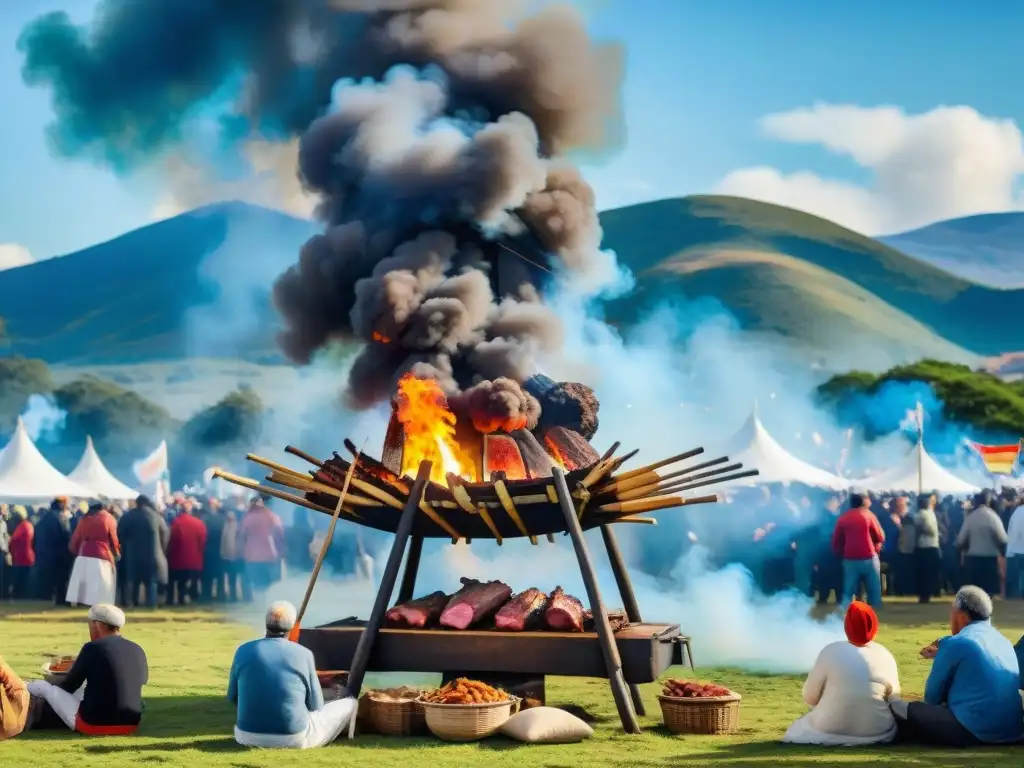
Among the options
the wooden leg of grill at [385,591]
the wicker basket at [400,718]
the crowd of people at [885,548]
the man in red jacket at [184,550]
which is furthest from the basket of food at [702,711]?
the man in red jacket at [184,550]

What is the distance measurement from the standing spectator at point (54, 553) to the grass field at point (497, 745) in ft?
29.0

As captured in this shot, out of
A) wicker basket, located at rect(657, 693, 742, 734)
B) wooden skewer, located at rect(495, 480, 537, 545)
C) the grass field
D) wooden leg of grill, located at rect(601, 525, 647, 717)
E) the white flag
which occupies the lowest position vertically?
the grass field

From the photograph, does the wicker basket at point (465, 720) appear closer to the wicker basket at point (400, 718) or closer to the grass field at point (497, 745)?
the grass field at point (497, 745)

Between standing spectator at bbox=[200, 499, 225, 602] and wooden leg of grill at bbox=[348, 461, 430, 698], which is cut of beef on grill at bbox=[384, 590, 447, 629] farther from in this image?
standing spectator at bbox=[200, 499, 225, 602]

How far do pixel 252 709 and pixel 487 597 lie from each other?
92.2 inches

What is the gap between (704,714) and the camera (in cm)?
992

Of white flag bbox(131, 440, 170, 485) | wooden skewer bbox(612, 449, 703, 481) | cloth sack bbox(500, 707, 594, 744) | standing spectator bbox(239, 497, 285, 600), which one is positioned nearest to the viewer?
cloth sack bbox(500, 707, 594, 744)

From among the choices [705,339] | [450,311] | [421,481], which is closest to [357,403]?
[450,311]

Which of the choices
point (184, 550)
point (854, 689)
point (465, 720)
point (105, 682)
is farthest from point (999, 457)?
point (105, 682)

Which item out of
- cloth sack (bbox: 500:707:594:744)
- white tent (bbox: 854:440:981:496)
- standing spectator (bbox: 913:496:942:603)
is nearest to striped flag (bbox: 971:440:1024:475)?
white tent (bbox: 854:440:981:496)

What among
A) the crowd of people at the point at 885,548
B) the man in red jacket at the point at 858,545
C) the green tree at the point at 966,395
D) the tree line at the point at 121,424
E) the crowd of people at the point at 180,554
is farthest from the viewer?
the tree line at the point at 121,424

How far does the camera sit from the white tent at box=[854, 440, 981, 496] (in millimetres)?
→ 30984

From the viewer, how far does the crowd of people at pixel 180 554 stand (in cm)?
2200

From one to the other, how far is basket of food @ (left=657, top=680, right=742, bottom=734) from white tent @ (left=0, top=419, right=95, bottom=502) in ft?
Answer: 75.1
